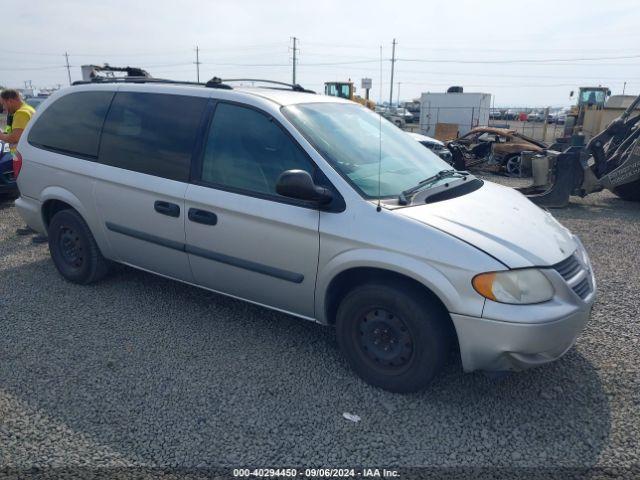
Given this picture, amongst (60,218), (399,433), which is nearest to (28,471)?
(399,433)

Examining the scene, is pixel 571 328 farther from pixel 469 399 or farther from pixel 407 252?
pixel 407 252

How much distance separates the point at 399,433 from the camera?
282cm

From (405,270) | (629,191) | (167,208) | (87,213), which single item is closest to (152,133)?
(167,208)

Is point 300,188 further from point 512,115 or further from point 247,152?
point 512,115

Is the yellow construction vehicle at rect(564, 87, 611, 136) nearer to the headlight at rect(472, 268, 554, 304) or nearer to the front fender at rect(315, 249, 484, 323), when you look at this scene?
the headlight at rect(472, 268, 554, 304)

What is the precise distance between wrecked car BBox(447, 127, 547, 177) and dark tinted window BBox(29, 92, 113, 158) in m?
10.2

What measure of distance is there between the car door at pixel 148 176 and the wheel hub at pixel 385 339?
155 cm

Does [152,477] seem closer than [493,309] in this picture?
Yes

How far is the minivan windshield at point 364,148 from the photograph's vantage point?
330 centimetres

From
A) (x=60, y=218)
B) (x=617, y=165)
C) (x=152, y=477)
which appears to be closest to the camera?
(x=152, y=477)

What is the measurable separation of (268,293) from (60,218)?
2459mm

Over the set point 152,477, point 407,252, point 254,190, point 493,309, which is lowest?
point 152,477

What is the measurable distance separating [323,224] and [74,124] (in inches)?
111

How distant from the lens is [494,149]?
536 inches
